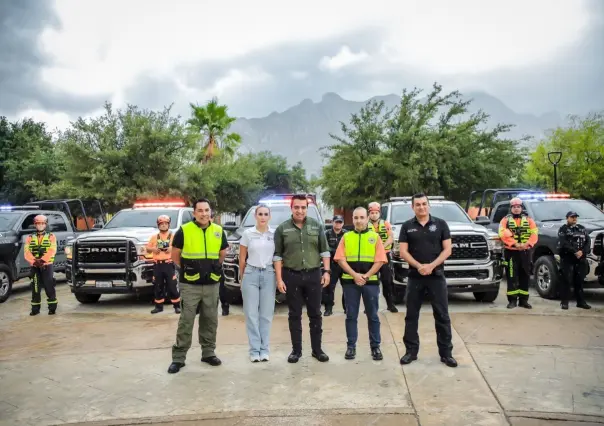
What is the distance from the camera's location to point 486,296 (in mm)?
9273

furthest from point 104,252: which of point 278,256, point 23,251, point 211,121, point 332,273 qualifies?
point 211,121

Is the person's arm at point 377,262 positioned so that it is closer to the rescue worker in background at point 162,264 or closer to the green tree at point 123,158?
the rescue worker in background at point 162,264

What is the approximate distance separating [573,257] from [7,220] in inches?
445

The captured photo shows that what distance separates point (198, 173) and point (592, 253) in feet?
54.5

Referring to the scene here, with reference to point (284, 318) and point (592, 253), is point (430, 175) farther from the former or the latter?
point (284, 318)

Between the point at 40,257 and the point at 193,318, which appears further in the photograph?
the point at 40,257

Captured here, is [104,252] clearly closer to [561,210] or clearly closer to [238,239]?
[238,239]

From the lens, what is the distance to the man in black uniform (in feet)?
18.3

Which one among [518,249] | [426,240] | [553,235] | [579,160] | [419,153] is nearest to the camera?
[426,240]

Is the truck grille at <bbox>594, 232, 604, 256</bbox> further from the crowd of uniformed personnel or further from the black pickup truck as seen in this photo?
the crowd of uniformed personnel

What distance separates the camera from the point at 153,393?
484 centimetres

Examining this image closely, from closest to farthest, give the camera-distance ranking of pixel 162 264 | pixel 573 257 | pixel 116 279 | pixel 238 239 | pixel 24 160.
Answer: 1. pixel 573 257
2. pixel 162 264
3. pixel 238 239
4. pixel 116 279
5. pixel 24 160

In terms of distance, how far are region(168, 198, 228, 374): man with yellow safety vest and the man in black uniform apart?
207 centimetres

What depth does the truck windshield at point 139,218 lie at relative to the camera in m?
10.6
